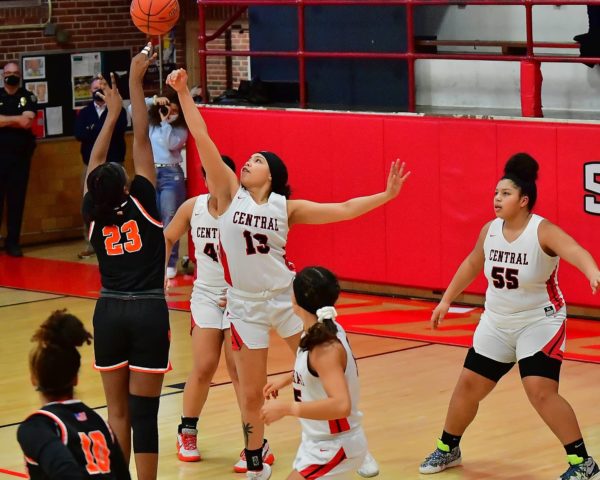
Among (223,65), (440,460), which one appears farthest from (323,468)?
(223,65)

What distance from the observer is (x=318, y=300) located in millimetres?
5863

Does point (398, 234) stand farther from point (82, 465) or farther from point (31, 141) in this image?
point (82, 465)

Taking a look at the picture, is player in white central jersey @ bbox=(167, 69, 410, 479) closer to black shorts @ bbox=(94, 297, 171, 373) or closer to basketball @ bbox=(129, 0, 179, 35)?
black shorts @ bbox=(94, 297, 171, 373)

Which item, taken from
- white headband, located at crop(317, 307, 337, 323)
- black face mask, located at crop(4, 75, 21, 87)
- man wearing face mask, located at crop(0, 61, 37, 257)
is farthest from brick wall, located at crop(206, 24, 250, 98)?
white headband, located at crop(317, 307, 337, 323)

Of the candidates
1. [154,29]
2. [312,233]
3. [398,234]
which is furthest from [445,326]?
[154,29]

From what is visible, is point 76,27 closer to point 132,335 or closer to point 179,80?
point 179,80

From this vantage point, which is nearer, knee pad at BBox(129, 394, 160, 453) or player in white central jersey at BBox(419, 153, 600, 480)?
knee pad at BBox(129, 394, 160, 453)

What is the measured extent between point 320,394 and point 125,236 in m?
1.59

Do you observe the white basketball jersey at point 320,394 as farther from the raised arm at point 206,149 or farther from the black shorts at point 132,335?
the raised arm at point 206,149

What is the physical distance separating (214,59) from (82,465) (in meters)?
16.8

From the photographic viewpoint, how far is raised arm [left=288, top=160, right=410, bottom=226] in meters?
7.03

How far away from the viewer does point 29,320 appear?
497 inches

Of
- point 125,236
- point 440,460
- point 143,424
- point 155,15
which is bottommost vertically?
point 440,460

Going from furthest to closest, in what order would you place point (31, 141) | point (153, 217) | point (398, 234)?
point (31, 141) < point (398, 234) < point (153, 217)
